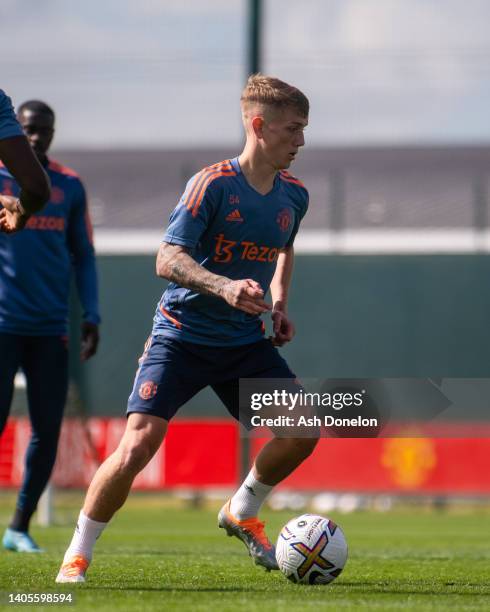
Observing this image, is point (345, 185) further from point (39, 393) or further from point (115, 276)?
point (39, 393)

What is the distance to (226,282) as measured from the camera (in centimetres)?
509

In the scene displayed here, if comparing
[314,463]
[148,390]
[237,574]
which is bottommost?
[314,463]

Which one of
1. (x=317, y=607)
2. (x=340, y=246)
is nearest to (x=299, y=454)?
(x=317, y=607)

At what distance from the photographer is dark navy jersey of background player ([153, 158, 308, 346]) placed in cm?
559

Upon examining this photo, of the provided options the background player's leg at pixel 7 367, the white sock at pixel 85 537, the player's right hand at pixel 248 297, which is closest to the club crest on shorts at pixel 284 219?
the player's right hand at pixel 248 297

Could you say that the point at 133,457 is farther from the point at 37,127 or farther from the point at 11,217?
the point at 37,127

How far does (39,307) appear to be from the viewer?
7.37 metres

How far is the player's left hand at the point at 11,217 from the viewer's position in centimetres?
525

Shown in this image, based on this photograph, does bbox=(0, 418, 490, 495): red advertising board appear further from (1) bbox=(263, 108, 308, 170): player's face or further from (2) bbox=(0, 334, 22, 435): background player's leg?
(1) bbox=(263, 108, 308, 170): player's face

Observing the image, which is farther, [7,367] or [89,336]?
[89,336]

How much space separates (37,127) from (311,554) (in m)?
3.05

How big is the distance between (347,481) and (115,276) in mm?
4007

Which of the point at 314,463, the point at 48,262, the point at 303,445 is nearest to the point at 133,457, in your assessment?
the point at 303,445

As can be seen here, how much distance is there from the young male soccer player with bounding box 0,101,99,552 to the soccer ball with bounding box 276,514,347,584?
2192 mm
